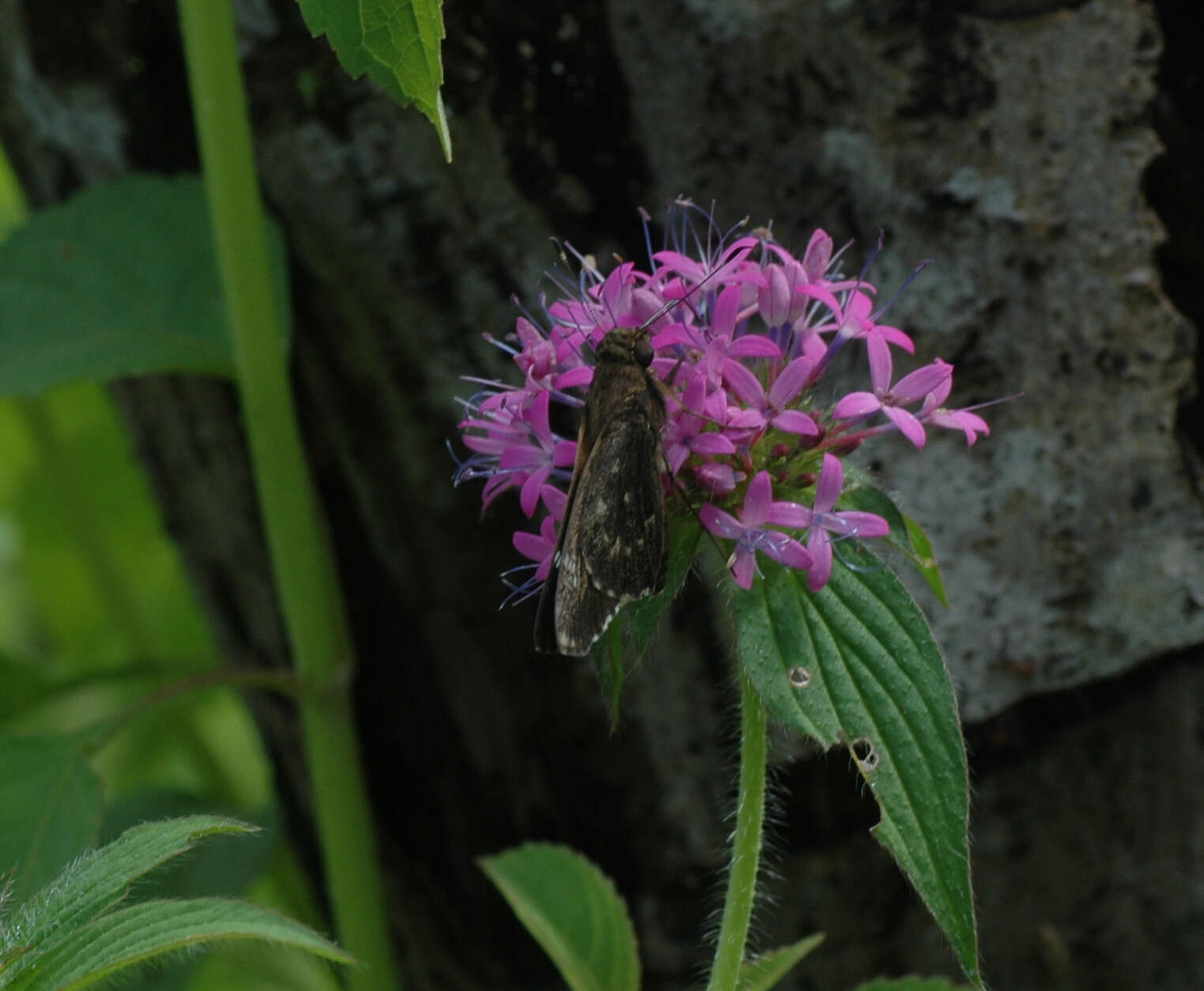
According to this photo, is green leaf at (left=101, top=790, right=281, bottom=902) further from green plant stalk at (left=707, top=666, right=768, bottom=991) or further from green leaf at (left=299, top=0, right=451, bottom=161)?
green leaf at (left=299, top=0, right=451, bottom=161)

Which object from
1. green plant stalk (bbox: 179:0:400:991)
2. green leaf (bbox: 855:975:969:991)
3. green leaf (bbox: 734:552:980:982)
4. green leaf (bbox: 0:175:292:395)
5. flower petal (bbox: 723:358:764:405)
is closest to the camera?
green leaf (bbox: 734:552:980:982)

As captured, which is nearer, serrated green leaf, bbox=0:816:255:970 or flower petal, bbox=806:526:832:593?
serrated green leaf, bbox=0:816:255:970

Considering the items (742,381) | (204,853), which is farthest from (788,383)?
(204,853)

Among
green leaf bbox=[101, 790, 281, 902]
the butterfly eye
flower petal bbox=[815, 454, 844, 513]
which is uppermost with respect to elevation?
the butterfly eye

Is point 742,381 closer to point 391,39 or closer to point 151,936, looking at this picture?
point 391,39

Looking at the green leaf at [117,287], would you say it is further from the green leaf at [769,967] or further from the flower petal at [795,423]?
the green leaf at [769,967]

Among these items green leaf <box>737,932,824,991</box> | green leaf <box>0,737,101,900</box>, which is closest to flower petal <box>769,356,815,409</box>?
green leaf <box>737,932,824,991</box>
